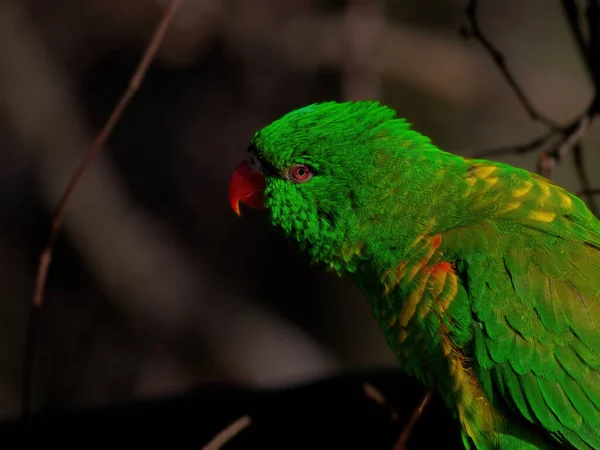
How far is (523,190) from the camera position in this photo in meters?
1.76

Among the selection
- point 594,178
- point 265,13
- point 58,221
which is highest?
point 265,13

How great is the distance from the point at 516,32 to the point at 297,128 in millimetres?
4451

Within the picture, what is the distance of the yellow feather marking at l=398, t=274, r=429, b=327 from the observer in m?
1.65

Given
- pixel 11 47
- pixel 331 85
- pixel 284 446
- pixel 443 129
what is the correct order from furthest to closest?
pixel 443 129, pixel 331 85, pixel 11 47, pixel 284 446

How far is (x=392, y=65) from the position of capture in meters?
4.45

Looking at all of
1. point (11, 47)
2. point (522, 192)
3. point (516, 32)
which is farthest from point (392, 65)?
point (522, 192)

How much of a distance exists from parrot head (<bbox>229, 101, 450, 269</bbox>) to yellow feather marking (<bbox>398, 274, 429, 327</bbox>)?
7.0 inches

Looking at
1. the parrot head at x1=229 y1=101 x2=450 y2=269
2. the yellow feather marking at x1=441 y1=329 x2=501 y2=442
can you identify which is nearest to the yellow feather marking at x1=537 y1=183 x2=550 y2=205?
the parrot head at x1=229 y1=101 x2=450 y2=269

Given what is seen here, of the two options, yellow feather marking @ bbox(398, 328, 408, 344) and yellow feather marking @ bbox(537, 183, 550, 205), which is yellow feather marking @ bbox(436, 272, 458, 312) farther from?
yellow feather marking @ bbox(537, 183, 550, 205)

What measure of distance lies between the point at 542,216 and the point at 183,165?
11.6ft

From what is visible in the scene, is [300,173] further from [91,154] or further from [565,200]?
[565,200]

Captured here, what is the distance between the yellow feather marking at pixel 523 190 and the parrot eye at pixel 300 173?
0.56 meters

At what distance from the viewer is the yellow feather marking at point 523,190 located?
175cm

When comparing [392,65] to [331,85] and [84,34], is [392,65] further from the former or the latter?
[84,34]
